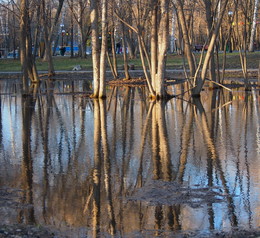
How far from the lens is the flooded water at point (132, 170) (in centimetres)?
770

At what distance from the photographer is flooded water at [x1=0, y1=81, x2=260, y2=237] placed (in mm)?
7703

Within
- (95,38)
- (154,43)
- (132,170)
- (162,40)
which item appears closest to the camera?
(132,170)

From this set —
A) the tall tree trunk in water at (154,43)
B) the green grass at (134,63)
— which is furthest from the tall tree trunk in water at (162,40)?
the green grass at (134,63)

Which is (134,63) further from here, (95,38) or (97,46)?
(95,38)

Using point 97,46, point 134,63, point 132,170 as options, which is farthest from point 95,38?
point 134,63

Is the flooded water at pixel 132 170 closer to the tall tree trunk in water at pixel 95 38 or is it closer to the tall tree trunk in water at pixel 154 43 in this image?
the tall tree trunk in water at pixel 95 38

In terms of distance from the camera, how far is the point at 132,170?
35.4ft

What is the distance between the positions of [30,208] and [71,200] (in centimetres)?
67

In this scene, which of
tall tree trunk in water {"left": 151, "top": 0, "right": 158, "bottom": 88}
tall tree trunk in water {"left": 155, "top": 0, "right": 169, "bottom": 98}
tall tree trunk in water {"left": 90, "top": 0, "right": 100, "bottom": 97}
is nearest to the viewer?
tall tree trunk in water {"left": 155, "top": 0, "right": 169, "bottom": 98}

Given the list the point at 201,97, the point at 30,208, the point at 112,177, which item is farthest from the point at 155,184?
the point at 201,97

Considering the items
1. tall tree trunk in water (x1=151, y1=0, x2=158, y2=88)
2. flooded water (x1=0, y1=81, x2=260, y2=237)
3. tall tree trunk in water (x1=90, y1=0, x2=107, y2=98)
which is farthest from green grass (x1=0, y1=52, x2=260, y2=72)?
flooded water (x1=0, y1=81, x2=260, y2=237)

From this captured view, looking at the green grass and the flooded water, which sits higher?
→ the green grass

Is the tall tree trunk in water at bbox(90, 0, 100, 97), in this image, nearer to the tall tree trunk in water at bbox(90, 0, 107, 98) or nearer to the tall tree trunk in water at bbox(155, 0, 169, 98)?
the tall tree trunk in water at bbox(90, 0, 107, 98)

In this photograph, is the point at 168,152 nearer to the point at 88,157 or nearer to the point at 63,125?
the point at 88,157
